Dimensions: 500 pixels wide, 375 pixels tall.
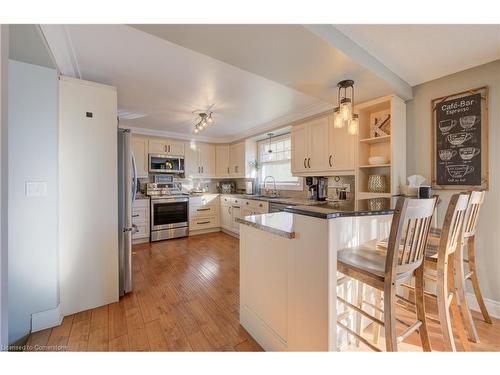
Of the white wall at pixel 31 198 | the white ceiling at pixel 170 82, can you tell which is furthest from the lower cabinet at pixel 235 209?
the white wall at pixel 31 198

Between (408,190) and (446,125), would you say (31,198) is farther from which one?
(446,125)

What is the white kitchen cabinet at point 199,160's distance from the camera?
491 cm

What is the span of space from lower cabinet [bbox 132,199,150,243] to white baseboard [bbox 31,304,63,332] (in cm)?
231

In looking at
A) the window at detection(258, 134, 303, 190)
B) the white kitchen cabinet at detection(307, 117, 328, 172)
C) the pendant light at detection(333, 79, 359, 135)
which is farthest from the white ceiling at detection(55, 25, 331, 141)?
the pendant light at detection(333, 79, 359, 135)

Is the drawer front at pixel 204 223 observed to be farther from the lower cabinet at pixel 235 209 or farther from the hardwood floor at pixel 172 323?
the hardwood floor at pixel 172 323

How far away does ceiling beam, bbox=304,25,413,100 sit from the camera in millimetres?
1314

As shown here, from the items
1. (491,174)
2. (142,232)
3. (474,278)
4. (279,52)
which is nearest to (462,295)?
(474,278)

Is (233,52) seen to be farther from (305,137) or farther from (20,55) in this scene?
(305,137)

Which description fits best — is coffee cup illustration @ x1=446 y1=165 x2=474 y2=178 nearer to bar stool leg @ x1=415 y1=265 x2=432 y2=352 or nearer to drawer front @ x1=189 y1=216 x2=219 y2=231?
bar stool leg @ x1=415 y1=265 x2=432 y2=352

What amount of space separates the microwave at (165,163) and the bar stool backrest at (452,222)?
4527 millimetres

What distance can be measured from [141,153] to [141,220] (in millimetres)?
1402

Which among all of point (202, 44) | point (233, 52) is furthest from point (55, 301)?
point (233, 52)

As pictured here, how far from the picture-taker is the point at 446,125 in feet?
6.69
